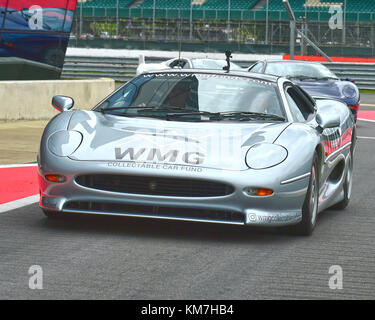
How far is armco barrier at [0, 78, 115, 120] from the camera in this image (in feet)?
53.6

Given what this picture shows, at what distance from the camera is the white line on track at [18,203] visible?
8133 mm

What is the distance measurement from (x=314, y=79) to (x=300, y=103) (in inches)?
438

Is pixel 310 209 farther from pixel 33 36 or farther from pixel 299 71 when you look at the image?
pixel 33 36

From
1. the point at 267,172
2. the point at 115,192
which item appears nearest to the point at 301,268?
the point at 267,172

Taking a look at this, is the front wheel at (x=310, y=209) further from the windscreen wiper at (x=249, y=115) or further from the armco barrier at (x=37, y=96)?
the armco barrier at (x=37, y=96)

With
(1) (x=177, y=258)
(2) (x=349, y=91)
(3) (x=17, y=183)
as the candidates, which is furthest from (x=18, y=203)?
(2) (x=349, y=91)

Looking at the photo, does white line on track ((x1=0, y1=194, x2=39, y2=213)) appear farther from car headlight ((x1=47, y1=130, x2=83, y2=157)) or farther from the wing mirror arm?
the wing mirror arm

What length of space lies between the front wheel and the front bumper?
6.1 inches

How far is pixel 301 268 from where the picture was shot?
5992 millimetres

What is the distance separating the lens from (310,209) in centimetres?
714

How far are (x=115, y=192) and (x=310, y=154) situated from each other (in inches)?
57.3

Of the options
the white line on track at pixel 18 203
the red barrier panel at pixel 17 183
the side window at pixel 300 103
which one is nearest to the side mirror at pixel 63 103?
the white line on track at pixel 18 203

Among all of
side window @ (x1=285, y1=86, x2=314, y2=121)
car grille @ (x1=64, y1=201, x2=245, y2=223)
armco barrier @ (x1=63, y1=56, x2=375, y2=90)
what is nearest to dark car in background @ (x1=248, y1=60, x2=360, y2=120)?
side window @ (x1=285, y1=86, x2=314, y2=121)
